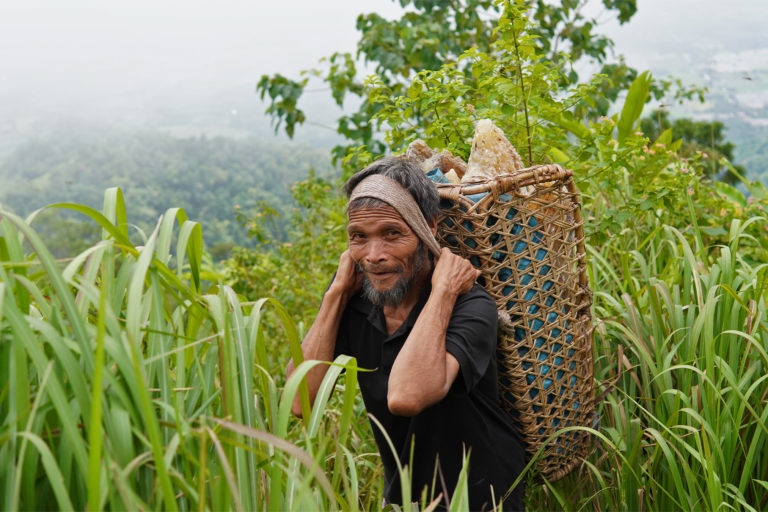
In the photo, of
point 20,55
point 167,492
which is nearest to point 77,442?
point 167,492

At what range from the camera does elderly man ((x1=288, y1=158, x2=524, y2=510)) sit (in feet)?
6.47

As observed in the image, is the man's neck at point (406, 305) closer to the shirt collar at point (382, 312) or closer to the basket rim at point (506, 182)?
the shirt collar at point (382, 312)

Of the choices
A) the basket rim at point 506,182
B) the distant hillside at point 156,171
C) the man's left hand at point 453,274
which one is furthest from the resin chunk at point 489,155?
the distant hillside at point 156,171

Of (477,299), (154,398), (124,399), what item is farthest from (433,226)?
(124,399)

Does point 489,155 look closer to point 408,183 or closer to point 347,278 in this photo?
point 408,183

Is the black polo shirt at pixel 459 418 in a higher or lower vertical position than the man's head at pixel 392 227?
lower

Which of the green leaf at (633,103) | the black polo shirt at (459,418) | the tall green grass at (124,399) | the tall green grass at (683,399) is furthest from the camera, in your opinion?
the green leaf at (633,103)

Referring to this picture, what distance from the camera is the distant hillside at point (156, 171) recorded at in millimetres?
21031

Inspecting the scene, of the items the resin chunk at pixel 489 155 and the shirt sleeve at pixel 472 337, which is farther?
the resin chunk at pixel 489 155

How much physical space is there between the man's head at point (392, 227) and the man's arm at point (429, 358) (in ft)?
0.33

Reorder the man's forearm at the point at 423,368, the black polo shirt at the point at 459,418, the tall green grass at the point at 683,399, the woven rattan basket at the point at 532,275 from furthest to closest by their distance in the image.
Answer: the tall green grass at the point at 683,399, the woven rattan basket at the point at 532,275, the black polo shirt at the point at 459,418, the man's forearm at the point at 423,368

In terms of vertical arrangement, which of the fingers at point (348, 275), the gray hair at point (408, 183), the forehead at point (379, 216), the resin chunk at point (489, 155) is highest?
the resin chunk at point (489, 155)

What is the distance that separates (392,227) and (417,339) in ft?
1.14

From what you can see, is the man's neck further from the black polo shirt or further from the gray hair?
the gray hair
